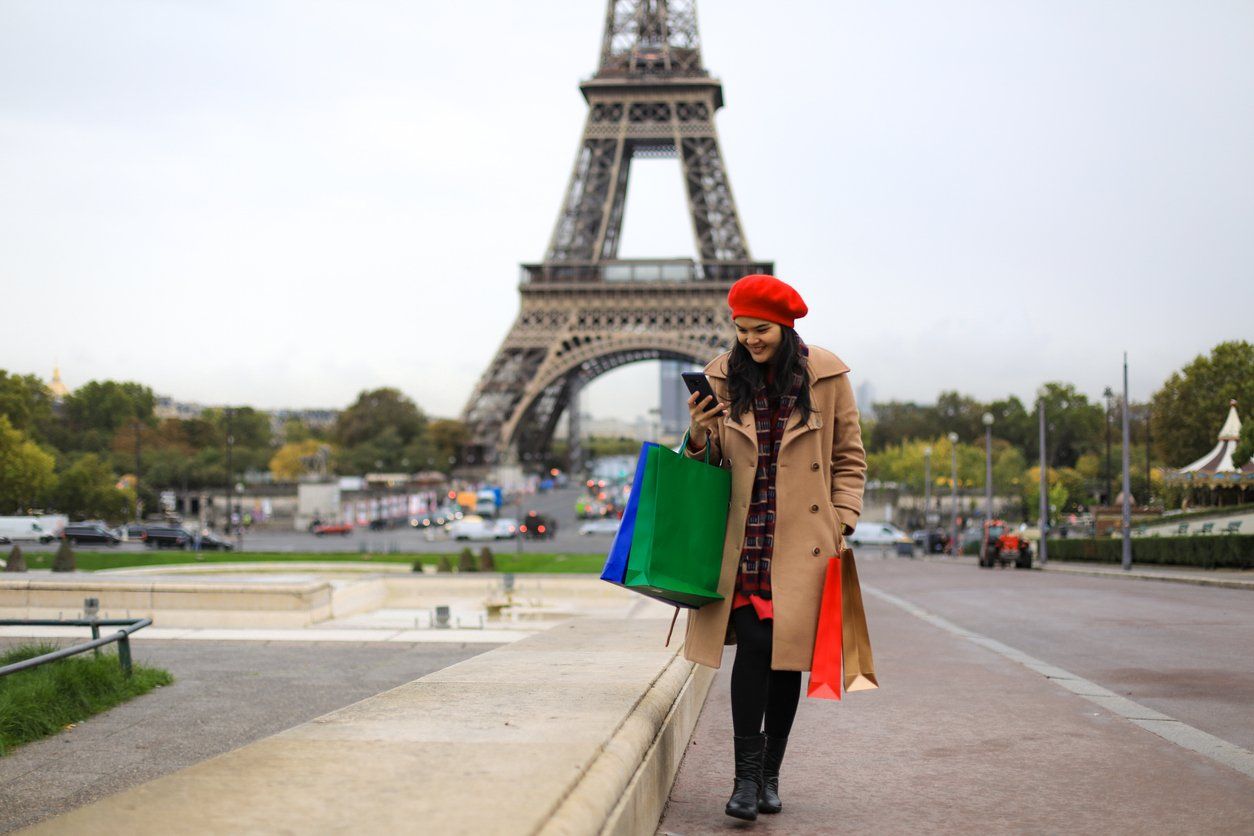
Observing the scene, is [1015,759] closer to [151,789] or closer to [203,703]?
[151,789]

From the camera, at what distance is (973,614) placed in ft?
53.0

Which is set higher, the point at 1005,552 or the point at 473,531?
the point at 1005,552

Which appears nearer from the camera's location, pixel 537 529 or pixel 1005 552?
pixel 1005 552

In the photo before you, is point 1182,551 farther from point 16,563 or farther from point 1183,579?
point 16,563

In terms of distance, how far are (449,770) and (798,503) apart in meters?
1.87

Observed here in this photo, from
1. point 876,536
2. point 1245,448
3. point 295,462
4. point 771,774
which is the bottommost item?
point 876,536

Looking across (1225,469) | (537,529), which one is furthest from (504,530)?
(1225,469)

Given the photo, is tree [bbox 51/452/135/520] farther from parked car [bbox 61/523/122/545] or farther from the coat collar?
the coat collar

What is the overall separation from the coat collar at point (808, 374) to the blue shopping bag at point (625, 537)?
0.40m

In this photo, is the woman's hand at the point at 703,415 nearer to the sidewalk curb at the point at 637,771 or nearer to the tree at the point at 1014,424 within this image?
the sidewalk curb at the point at 637,771

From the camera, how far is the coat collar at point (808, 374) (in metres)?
4.90

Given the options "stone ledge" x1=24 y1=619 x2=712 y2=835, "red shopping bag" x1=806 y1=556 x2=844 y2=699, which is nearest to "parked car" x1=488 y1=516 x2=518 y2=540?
"stone ledge" x1=24 y1=619 x2=712 y2=835

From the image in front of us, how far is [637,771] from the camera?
13.1 feet

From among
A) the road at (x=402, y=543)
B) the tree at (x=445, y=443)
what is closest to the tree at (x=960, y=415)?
the tree at (x=445, y=443)
